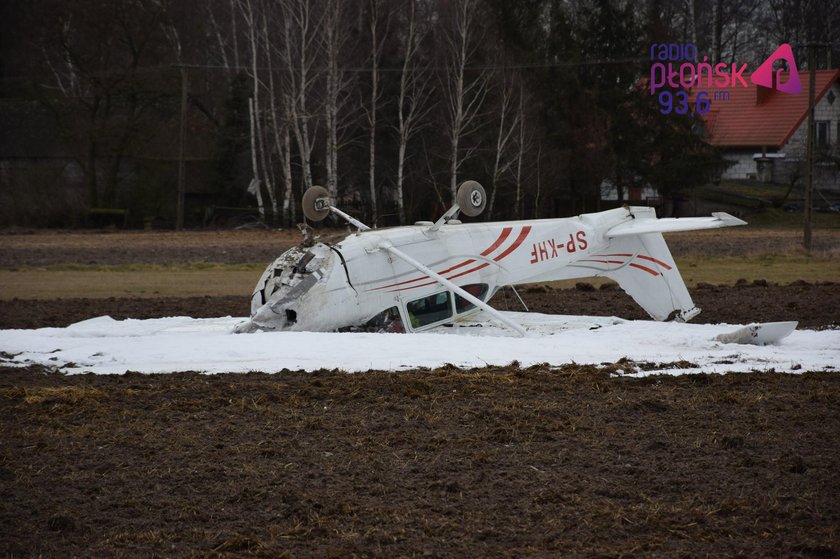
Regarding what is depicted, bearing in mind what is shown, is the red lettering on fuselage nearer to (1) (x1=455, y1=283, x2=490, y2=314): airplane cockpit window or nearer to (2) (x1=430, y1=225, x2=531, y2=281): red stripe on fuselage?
(2) (x1=430, y1=225, x2=531, y2=281): red stripe on fuselage

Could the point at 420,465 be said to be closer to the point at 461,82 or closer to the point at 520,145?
the point at 461,82

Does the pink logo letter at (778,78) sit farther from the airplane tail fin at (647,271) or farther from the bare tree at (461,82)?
the airplane tail fin at (647,271)

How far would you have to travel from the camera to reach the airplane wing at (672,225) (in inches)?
627

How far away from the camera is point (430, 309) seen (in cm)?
1501

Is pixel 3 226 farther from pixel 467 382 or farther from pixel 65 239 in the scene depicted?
pixel 467 382

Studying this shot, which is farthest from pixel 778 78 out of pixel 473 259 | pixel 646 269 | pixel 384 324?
pixel 384 324

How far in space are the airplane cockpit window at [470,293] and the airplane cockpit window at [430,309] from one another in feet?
0.56

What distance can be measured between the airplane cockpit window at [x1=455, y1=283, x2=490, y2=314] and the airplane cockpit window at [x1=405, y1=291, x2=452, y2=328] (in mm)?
170

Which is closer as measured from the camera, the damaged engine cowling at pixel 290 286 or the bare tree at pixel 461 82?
the damaged engine cowling at pixel 290 286

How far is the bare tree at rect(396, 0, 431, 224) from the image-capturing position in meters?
42.3

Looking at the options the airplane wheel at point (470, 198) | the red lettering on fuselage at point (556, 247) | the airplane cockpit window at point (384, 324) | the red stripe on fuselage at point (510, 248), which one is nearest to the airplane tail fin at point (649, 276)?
the red lettering on fuselage at point (556, 247)

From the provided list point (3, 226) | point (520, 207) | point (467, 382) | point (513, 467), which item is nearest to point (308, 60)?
point (520, 207)

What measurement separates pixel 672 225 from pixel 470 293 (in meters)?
3.61

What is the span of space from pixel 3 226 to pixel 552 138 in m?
26.0
